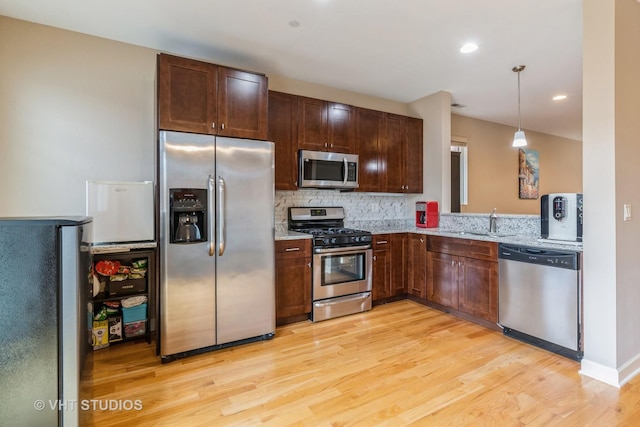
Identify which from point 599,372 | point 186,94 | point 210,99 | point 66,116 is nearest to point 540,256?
point 599,372

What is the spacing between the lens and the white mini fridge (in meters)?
2.59

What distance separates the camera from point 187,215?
2.56m

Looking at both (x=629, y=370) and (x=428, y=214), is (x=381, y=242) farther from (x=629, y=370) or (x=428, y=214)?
(x=629, y=370)

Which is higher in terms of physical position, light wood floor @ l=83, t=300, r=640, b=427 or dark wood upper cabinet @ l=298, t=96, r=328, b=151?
dark wood upper cabinet @ l=298, t=96, r=328, b=151

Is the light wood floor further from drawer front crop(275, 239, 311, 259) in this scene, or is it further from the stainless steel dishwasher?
drawer front crop(275, 239, 311, 259)

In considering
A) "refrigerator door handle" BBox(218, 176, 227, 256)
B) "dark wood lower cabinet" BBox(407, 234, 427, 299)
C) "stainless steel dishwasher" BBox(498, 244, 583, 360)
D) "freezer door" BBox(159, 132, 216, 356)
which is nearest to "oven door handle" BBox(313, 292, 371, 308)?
"dark wood lower cabinet" BBox(407, 234, 427, 299)

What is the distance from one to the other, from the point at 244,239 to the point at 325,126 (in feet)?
5.69

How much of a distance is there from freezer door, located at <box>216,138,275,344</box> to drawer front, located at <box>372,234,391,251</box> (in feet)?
4.47

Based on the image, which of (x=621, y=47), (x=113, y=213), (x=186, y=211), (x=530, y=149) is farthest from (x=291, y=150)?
(x=530, y=149)

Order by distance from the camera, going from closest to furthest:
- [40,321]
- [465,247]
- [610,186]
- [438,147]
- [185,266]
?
[40,321] → [610,186] → [185,266] → [465,247] → [438,147]

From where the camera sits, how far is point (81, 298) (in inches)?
50.3

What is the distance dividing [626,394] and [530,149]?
5378mm

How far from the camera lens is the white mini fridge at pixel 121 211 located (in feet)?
8.50

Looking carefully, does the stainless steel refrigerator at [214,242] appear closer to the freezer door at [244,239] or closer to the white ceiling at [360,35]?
the freezer door at [244,239]
